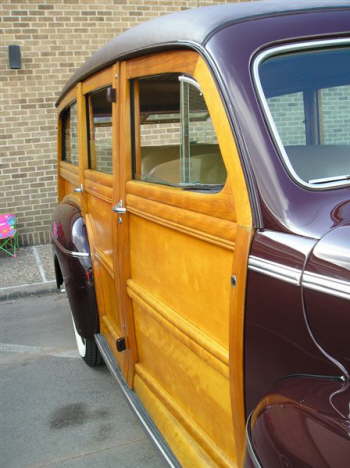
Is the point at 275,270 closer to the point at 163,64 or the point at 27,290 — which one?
the point at 163,64

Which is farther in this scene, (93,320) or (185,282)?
(93,320)

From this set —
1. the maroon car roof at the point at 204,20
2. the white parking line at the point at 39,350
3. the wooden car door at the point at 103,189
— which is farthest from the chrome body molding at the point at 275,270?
the white parking line at the point at 39,350

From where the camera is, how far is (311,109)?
6.50 ft

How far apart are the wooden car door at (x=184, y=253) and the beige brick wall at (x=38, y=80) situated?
5135 millimetres

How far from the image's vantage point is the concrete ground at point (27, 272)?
19.0ft

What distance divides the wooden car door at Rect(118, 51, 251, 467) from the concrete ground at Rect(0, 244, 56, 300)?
10.8ft

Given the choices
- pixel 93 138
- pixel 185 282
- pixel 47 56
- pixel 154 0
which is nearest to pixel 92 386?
pixel 93 138

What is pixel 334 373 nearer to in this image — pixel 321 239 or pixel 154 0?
pixel 321 239

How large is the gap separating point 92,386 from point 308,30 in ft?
9.27

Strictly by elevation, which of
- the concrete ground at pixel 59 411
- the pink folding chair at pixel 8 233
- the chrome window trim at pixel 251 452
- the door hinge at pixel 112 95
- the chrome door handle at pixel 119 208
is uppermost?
the door hinge at pixel 112 95

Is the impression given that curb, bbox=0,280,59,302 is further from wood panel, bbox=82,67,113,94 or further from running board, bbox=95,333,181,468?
wood panel, bbox=82,67,113,94

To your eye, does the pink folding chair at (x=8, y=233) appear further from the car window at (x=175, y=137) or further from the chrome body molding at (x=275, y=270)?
the chrome body molding at (x=275, y=270)

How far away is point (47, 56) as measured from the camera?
740 cm

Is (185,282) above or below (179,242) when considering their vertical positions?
below
